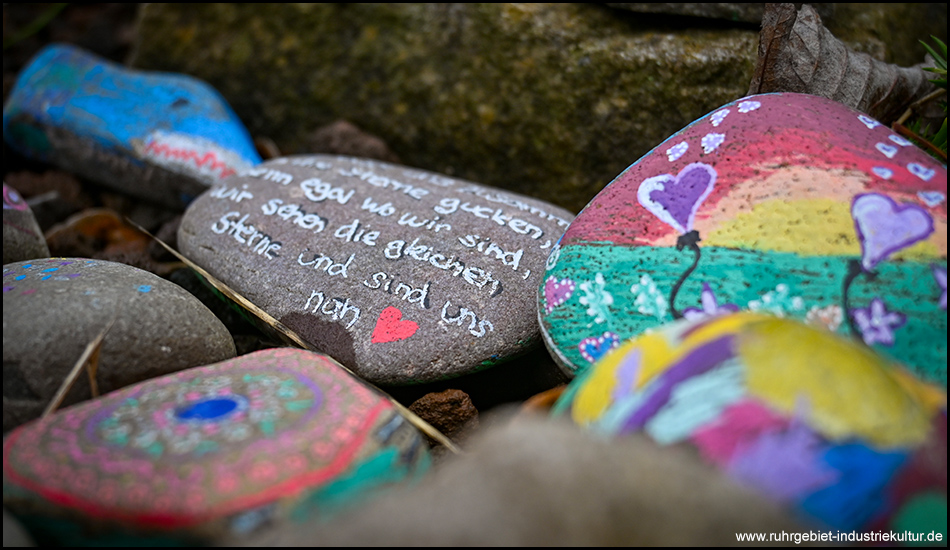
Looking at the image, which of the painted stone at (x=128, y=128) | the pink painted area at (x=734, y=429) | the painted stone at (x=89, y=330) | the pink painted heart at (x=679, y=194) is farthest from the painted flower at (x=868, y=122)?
the painted stone at (x=128, y=128)

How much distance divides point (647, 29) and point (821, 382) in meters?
1.68

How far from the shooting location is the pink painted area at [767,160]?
123cm

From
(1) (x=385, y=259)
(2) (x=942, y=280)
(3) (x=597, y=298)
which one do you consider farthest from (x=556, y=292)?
(2) (x=942, y=280)

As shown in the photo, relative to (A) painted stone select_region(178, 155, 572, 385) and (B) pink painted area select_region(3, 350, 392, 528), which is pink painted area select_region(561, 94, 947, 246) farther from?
(B) pink painted area select_region(3, 350, 392, 528)

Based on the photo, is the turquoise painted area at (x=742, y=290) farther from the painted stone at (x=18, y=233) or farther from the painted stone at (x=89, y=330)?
the painted stone at (x=18, y=233)

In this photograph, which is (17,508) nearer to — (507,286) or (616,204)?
(507,286)

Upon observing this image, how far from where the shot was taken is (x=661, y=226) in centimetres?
131

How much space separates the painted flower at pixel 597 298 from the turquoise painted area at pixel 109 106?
158cm

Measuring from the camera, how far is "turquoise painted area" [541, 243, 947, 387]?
1112mm

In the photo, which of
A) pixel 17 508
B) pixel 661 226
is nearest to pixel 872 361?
pixel 661 226

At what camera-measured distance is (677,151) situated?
55.7 inches

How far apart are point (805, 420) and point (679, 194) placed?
0.61m

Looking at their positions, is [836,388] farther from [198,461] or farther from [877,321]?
[198,461]

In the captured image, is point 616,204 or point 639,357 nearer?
point 639,357
